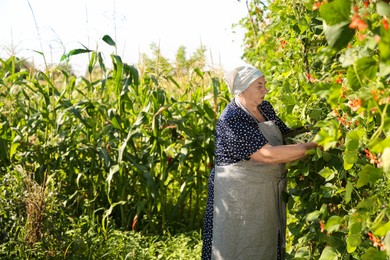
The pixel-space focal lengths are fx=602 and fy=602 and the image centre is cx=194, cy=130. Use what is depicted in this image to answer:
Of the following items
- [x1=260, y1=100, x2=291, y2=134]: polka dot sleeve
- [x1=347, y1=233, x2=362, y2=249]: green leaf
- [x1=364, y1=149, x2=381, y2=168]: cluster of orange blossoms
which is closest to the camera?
[x1=364, y1=149, x2=381, y2=168]: cluster of orange blossoms

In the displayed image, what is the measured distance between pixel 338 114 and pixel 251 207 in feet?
4.35

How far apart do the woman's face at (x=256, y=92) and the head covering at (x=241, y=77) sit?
3cm

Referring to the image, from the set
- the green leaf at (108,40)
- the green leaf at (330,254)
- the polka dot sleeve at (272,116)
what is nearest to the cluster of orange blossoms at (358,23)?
the green leaf at (330,254)

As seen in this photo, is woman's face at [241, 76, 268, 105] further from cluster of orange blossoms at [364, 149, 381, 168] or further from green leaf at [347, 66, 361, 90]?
green leaf at [347, 66, 361, 90]

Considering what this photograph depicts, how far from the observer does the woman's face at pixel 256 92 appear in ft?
10.2

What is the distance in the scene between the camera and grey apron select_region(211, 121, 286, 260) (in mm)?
3178

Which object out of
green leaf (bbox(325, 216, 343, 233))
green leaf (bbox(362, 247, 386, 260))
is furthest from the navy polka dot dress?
green leaf (bbox(362, 247, 386, 260))

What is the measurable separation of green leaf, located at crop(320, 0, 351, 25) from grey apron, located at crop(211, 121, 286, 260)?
177 cm

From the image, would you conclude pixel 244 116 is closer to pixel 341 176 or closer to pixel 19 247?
pixel 341 176

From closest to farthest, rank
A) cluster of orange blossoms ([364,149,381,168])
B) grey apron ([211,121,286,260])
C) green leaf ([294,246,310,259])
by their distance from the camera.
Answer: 1. cluster of orange blossoms ([364,149,381,168])
2. green leaf ([294,246,310,259])
3. grey apron ([211,121,286,260])

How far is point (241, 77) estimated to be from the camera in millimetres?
3109

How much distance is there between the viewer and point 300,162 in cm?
280

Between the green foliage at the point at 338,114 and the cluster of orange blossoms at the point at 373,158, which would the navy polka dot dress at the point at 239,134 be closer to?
the green foliage at the point at 338,114

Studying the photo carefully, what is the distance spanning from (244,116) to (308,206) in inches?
23.5
